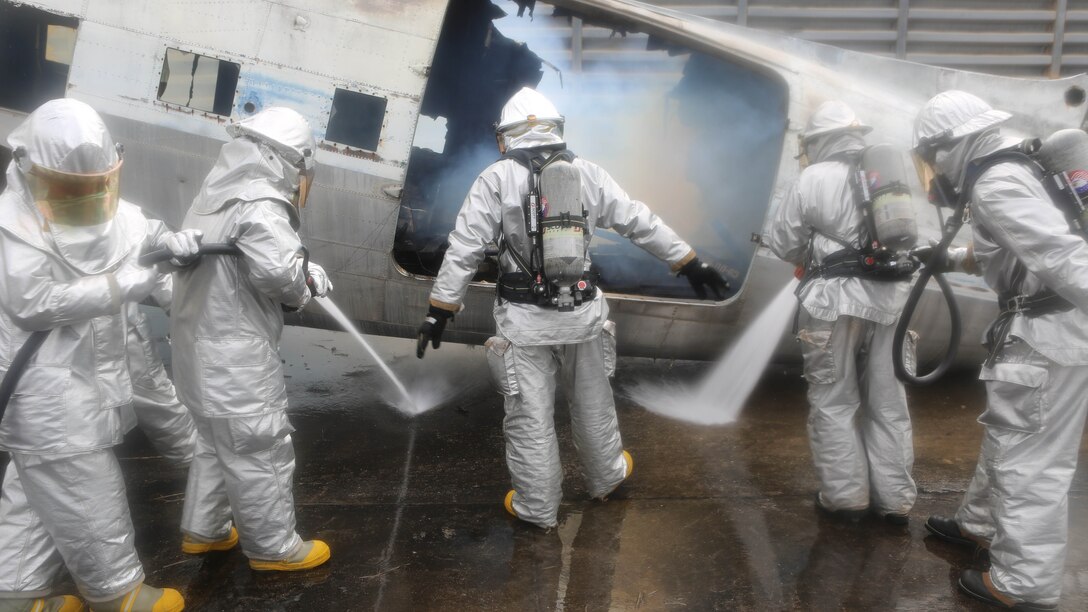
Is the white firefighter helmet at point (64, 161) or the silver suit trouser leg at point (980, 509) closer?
the white firefighter helmet at point (64, 161)

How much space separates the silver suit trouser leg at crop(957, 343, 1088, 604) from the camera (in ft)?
9.17

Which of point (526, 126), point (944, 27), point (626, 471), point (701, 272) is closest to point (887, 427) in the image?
point (701, 272)

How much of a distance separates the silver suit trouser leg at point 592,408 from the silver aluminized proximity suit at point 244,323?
1.21 meters

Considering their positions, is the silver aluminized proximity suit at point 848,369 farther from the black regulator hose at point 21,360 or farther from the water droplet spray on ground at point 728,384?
the black regulator hose at point 21,360

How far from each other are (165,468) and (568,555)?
7.25 ft

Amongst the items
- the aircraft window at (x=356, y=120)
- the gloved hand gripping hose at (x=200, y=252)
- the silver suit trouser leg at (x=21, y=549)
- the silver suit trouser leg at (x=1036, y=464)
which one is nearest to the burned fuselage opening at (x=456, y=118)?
the aircraft window at (x=356, y=120)

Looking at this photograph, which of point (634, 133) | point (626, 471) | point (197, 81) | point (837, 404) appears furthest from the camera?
point (634, 133)

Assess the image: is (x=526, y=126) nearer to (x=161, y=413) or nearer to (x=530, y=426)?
(x=530, y=426)

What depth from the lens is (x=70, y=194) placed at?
2.66 m

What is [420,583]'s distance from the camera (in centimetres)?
319

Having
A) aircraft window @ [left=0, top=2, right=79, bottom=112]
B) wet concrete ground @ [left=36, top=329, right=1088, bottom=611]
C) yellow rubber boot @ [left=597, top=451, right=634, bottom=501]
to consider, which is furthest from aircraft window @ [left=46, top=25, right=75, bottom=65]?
yellow rubber boot @ [left=597, top=451, right=634, bottom=501]

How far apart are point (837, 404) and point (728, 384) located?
1.88 metres

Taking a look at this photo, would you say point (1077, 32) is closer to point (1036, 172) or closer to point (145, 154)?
point (1036, 172)

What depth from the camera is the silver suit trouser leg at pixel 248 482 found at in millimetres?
2980
